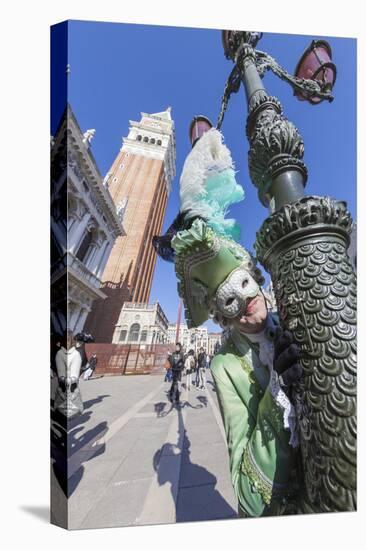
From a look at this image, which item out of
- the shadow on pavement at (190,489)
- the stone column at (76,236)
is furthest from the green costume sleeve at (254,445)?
the stone column at (76,236)

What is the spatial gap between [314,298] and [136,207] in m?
19.7

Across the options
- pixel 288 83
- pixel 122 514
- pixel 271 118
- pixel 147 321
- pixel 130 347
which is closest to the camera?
pixel 271 118

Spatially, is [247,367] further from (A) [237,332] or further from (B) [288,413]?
(B) [288,413]

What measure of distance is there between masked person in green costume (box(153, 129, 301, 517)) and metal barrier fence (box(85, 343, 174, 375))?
923 cm

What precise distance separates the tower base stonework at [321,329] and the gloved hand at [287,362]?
0.03m

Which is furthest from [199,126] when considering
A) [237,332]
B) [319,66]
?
[237,332]

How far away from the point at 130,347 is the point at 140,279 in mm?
8606

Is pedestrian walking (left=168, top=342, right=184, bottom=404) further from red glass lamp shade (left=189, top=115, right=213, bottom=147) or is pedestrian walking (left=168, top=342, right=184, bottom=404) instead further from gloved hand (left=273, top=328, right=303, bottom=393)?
gloved hand (left=273, top=328, right=303, bottom=393)

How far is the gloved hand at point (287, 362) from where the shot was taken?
1.04 metres

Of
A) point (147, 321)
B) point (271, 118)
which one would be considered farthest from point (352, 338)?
point (147, 321)

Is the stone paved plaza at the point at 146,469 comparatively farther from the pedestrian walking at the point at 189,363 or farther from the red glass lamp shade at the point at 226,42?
the red glass lamp shade at the point at 226,42

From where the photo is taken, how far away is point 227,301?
4.66ft

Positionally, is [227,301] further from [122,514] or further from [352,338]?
[122,514]

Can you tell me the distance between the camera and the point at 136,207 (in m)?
19.6
